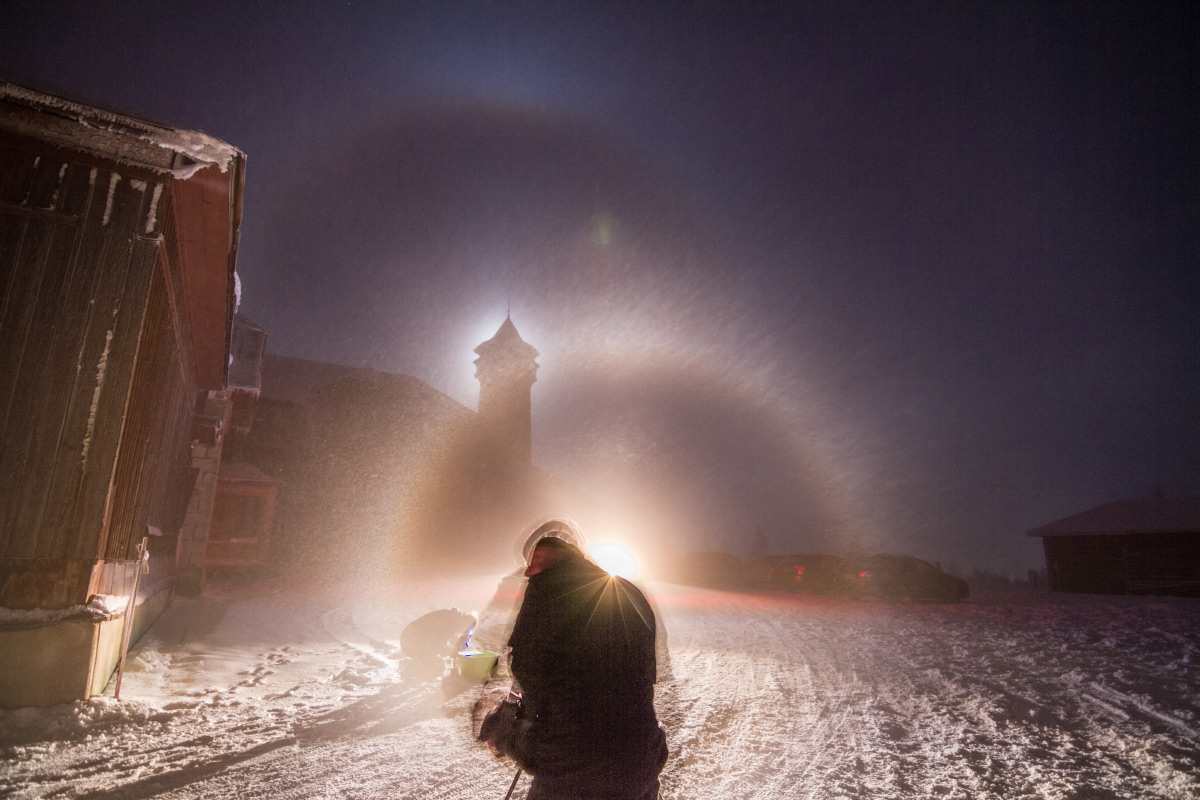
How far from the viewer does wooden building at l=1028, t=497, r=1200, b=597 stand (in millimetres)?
21750

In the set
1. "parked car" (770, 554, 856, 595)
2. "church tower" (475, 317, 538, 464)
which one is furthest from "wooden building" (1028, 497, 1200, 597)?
"church tower" (475, 317, 538, 464)

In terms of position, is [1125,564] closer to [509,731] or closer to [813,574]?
[813,574]

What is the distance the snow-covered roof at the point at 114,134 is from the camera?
15.8ft

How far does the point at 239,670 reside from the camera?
702 cm

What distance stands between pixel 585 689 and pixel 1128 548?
2997cm

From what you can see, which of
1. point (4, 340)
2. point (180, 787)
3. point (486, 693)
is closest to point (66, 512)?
point (4, 340)

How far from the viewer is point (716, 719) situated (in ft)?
18.6

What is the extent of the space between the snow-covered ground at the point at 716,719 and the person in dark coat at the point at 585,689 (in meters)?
2.59

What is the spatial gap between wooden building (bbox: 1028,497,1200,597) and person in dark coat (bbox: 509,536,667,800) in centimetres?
2895

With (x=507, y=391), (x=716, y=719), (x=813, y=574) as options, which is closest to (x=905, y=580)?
(x=813, y=574)

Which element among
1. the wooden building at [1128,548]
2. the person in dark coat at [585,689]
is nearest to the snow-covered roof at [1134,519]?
the wooden building at [1128,548]

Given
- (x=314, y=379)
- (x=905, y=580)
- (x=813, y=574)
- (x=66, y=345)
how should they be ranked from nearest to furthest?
(x=66, y=345) < (x=905, y=580) < (x=813, y=574) < (x=314, y=379)

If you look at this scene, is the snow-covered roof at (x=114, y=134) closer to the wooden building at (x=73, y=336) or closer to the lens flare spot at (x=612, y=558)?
the wooden building at (x=73, y=336)

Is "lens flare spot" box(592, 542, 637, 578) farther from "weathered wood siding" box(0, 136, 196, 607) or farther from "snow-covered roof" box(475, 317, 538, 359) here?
"snow-covered roof" box(475, 317, 538, 359)
